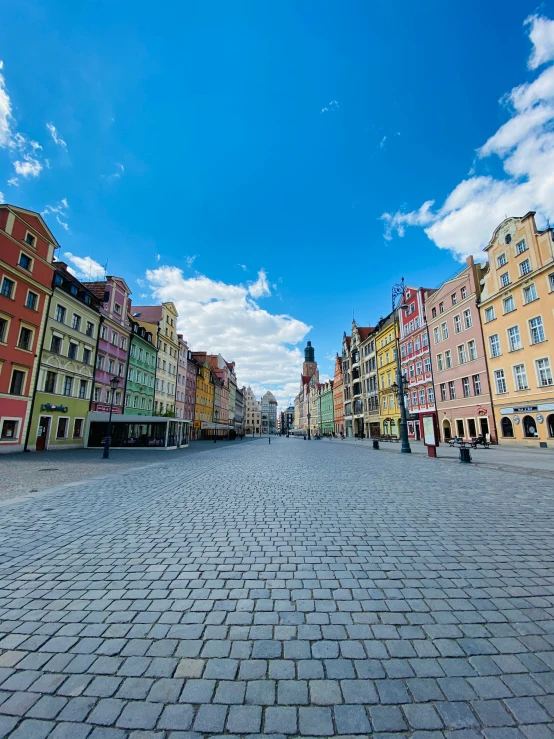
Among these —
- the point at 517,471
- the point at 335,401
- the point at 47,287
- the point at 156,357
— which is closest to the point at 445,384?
the point at 517,471

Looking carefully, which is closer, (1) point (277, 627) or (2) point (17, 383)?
(1) point (277, 627)

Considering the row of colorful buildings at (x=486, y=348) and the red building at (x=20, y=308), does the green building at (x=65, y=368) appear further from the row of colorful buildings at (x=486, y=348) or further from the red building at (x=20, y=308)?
the row of colorful buildings at (x=486, y=348)

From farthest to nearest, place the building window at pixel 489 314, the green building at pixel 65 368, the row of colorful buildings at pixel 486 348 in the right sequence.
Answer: the building window at pixel 489 314, the row of colorful buildings at pixel 486 348, the green building at pixel 65 368

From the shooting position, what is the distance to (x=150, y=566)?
4102mm

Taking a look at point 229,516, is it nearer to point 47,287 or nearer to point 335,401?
point 47,287

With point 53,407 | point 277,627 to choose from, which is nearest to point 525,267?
point 277,627

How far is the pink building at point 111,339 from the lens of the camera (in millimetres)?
30656

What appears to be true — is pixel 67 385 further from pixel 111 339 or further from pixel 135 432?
pixel 111 339

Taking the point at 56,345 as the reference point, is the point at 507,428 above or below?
below

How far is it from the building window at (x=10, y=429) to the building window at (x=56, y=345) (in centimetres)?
566

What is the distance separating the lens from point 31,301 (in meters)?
23.0

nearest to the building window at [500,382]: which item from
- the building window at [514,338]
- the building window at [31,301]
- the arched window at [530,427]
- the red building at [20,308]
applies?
the building window at [514,338]

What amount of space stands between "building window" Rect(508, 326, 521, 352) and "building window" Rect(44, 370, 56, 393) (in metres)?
34.1

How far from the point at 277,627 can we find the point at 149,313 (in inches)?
1841
